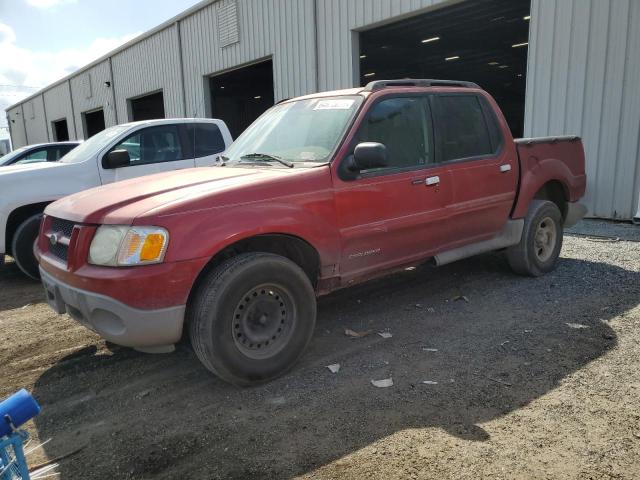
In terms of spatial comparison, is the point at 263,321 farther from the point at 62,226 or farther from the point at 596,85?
the point at 596,85

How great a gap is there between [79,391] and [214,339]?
116cm

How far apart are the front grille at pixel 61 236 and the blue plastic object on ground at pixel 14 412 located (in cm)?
158

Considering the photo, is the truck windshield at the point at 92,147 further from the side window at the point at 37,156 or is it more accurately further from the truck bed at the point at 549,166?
the truck bed at the point at 549,166

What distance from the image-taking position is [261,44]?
46.8 feet

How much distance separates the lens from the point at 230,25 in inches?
598

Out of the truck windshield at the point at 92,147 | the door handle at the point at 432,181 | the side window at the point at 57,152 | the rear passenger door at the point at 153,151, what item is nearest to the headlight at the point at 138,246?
the door handle at the point at 432,181

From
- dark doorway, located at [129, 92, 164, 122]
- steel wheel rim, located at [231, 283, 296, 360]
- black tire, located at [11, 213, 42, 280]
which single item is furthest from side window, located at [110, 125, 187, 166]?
dark doorway, located at [129, 92, 164, 122]

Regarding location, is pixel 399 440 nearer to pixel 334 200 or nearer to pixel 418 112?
pixel 334 200

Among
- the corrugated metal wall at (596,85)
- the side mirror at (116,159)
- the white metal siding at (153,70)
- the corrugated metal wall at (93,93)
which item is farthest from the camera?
the corrugated metal wall at (93,93)

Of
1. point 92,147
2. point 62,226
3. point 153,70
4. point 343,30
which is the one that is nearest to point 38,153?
point 92,147

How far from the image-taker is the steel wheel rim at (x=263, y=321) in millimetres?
3350

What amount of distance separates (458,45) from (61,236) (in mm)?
19115

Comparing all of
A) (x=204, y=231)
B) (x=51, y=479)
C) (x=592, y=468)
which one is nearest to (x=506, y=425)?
(x=592, y=468)

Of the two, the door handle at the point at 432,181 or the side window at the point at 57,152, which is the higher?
the side window at the point at 57,152
